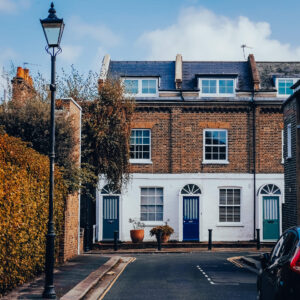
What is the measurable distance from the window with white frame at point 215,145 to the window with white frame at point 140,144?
3232mm

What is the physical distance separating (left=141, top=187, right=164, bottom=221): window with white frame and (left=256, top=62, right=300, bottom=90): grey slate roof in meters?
8.83

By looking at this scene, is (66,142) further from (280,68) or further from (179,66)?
(280,68)

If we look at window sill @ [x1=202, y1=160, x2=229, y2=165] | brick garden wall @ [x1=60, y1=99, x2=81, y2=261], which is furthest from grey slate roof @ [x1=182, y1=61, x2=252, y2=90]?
brick garden wall @ [x1=60, y1=99, x2=81, y2=261]

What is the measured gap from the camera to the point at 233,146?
3438cm

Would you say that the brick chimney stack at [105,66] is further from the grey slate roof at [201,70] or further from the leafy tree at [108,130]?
the leafy tree at [108,130]

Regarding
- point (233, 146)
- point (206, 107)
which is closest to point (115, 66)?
point (206, 107)

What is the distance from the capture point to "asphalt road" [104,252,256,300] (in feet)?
44.8

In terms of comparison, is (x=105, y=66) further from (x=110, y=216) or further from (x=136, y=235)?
(x=136, y=235)

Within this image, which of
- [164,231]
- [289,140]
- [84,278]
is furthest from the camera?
[164,231]

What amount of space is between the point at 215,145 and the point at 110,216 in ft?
23.9

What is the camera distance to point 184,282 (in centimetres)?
1620

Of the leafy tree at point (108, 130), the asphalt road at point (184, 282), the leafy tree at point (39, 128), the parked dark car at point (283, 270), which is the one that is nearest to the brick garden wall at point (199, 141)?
the leafy tree at point (108, 130)

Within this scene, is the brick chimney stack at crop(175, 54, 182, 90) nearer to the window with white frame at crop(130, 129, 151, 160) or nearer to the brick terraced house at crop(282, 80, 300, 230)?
the window with white frame at crop(130, 129, 151, 160)

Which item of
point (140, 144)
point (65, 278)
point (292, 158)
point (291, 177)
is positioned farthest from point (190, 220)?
point (65, 278)
